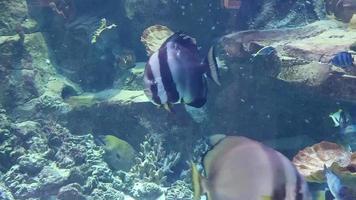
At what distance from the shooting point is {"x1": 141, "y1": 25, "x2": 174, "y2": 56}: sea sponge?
7016mm

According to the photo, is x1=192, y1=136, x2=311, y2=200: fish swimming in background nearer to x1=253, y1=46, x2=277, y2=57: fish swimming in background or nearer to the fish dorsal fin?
the fish dorsal fin

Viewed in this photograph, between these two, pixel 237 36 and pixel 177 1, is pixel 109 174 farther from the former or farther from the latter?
pixel 177 1

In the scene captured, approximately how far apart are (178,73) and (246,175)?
122cm

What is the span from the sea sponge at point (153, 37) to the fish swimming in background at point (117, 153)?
5.79ft

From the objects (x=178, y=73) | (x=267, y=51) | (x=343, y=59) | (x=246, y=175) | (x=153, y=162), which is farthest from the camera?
(x=153, y=162)

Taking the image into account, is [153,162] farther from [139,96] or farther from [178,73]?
[178,73]

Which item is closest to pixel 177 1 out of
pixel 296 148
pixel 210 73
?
pixel 296 148

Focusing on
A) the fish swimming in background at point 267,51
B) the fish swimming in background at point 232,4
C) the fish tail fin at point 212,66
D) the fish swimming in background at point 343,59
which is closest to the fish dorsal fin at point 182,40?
the fish tail fin at point 212,66

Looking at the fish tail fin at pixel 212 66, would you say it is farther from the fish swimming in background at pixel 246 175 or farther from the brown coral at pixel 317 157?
the brown coral at pixel 317 157

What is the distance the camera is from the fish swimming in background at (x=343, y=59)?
486 centimetres

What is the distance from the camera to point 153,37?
7.23m

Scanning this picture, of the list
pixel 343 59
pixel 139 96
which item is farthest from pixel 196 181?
pixel 139 96

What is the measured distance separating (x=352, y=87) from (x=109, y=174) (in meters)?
3.89

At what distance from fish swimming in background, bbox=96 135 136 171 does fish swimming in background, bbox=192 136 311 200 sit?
5.04m
